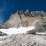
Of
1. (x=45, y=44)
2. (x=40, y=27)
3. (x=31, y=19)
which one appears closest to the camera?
(x=45, y=44)

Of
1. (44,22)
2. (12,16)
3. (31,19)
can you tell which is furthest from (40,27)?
(12,16)

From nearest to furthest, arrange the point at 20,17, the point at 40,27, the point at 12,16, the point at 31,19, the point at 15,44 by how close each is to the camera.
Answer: the point at 15,44, the point at 40,27, the point at 31,19, the point at 20,17, the point at 12,16

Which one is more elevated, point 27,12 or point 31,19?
point 27,12

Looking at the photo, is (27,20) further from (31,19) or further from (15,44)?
(15,44)

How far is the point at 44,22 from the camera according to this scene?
89.5 ft

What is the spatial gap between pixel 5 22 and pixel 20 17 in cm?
636

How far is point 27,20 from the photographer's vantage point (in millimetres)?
37219

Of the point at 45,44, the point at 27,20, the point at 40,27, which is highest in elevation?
the point at 27,20

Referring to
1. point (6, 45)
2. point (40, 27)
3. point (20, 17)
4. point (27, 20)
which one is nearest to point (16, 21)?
point (20, 17)

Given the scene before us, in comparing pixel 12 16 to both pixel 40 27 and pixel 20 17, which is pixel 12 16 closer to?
pixel 20 17

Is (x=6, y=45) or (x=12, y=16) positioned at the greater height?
(x=12, y=16)

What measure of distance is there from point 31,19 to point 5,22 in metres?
10.2

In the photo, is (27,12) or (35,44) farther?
(27,12)

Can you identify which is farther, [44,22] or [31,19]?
[31,19]
